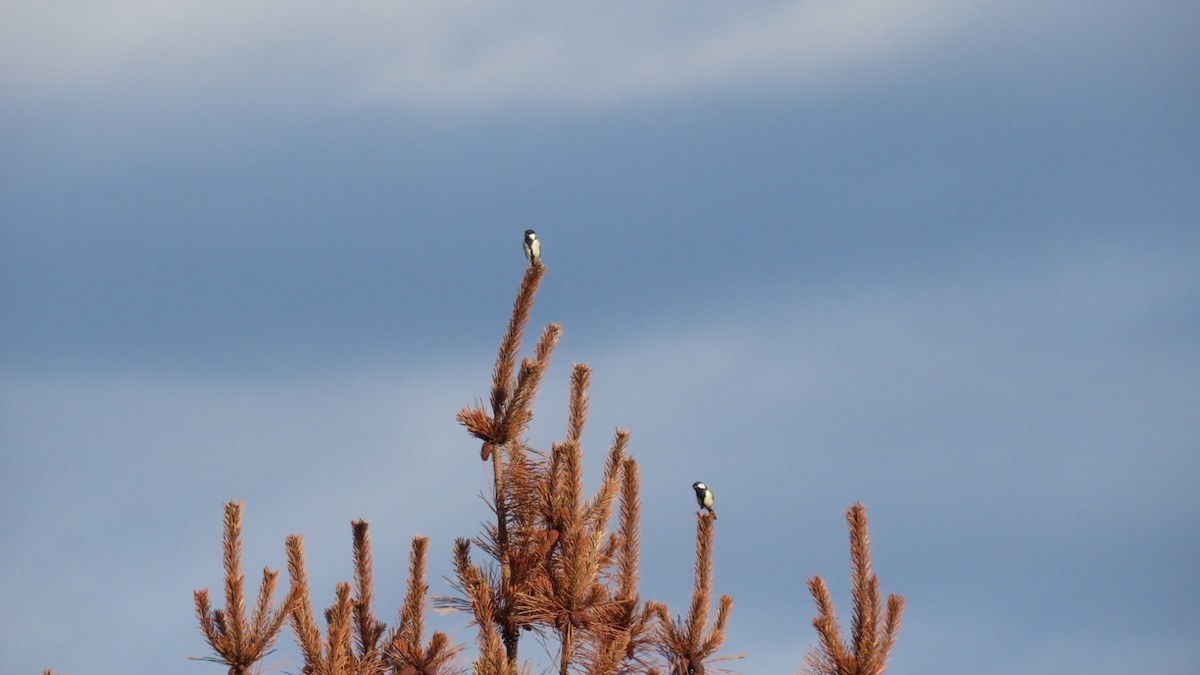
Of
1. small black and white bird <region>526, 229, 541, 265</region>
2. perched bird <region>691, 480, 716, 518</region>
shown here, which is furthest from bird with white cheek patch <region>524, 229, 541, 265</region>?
perched bird <region>691, 480, 716, 518</region>

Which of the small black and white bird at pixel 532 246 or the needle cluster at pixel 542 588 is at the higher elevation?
the small black and white bird at pixel 532 246

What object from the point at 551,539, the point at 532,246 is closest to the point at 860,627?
the point at 551,539

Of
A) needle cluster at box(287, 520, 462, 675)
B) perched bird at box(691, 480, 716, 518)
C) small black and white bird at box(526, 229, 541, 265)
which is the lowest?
needle cluster at box(287, 520, 462, 675)

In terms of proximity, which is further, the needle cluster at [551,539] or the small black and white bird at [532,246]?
the small black and white bird at [532,246]

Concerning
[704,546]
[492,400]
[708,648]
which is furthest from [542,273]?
[708,648]

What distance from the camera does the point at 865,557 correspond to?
9.74m

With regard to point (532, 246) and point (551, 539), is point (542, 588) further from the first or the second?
point (532, 246)

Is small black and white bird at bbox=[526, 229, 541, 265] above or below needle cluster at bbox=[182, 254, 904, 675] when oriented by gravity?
above

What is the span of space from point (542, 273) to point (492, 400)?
1.06 meters

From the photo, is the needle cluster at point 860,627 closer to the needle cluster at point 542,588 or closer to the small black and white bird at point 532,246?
the needle cluster at point 542,588

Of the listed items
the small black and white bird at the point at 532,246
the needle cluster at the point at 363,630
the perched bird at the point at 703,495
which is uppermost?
the small black and white bird at the point at 532,246

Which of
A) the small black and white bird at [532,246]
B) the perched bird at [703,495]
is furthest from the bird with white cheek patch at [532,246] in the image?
the perched bird at [703,495]

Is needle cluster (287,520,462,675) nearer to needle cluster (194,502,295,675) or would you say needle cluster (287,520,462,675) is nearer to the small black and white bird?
needle cluster (194,502,295,675)

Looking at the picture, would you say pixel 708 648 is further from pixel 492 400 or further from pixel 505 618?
pixel 492 400
